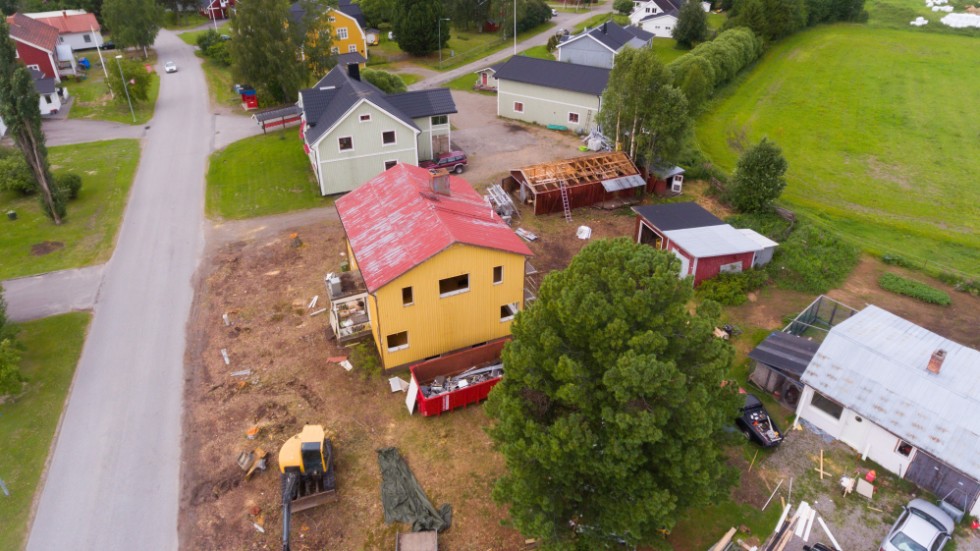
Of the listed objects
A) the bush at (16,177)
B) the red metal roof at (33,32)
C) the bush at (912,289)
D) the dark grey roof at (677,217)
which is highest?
the red metal roof at (33,32)

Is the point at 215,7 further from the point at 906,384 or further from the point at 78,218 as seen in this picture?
the point at 906,384

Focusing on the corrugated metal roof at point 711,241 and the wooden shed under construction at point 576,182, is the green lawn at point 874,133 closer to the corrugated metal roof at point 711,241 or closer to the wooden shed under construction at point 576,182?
the corrugated metal roof at point 711,241

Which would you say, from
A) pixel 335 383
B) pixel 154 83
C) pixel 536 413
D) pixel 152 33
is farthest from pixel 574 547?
pixel 152 33

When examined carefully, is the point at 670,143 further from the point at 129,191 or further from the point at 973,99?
the point at 973,99

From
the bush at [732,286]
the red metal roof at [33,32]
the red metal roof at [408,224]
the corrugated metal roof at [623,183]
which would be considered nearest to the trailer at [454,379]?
the red metal roof at [408,224]

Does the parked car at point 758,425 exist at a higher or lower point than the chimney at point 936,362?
lower

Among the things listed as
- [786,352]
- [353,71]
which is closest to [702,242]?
[786,352]
